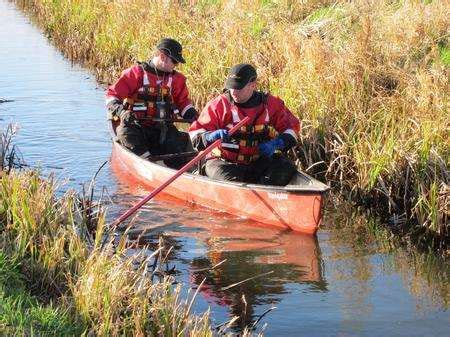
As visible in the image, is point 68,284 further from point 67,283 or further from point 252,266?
point 252,266

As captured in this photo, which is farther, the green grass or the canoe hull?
the canoe hull

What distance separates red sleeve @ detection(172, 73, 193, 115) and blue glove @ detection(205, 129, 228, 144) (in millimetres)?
2246

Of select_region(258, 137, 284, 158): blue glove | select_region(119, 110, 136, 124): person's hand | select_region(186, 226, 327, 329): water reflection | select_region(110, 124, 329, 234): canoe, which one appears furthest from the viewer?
select_region(119, 110, 136, 124): person's hand

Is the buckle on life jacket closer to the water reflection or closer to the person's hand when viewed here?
the water reflection

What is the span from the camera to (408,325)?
6859mm

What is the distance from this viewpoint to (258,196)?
9141mm

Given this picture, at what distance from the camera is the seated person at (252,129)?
923cm

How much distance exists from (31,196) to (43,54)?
1321 cm

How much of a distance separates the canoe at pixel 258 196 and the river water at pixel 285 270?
127 millimetres

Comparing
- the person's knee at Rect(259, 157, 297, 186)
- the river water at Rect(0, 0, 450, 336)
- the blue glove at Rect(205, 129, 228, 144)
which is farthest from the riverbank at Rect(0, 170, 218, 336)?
the person's knee at Rect(259, 157, 297, 186)

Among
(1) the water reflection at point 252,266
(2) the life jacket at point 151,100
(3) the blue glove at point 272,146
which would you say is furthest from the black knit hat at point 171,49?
(1) the water reflection at point 252,266

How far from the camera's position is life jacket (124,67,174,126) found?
1112 cm

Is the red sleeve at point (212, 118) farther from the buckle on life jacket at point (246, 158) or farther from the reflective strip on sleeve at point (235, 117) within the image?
the buckle on life jacket at point (246, 158)

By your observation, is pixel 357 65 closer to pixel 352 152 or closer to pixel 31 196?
pixel 352 152
